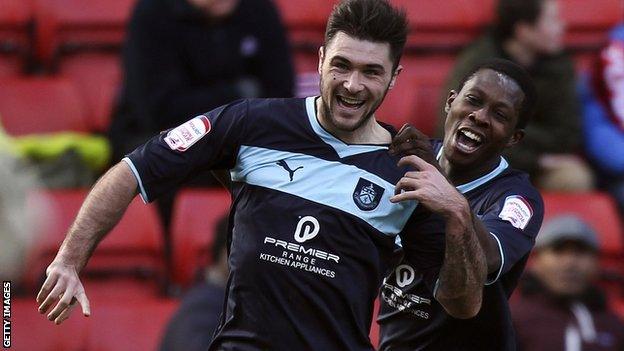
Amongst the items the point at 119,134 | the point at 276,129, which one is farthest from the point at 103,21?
the point at 276,129

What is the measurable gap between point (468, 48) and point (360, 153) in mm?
3366

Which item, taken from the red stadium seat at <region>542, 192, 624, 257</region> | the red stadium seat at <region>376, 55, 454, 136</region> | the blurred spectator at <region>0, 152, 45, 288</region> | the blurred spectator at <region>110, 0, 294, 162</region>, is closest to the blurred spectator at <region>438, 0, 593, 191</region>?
the red stadium seat at <region>542, 192, 624, 257</region>

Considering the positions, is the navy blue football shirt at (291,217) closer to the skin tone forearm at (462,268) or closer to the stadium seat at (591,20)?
the skin tone forearm at (462,268)

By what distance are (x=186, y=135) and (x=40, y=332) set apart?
7.98 feet

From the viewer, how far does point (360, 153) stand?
431 centimetres

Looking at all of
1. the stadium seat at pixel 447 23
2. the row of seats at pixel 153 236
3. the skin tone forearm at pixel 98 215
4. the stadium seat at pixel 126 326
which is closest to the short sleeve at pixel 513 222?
the skin tone forearm at pixel 98 215

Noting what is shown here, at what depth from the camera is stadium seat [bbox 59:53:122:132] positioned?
7.54 meters

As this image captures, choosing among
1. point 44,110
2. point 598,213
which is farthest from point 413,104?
point 44,110

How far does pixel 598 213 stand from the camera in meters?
7.41

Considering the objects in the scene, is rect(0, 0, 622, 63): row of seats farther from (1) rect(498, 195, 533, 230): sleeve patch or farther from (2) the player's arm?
(2) the player's arm

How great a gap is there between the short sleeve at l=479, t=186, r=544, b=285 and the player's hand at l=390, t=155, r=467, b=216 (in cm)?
29

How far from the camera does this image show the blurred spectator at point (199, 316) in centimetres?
600

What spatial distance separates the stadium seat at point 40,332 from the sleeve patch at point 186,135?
93.1 inches

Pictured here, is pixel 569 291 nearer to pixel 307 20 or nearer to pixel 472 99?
pixel 307 20
